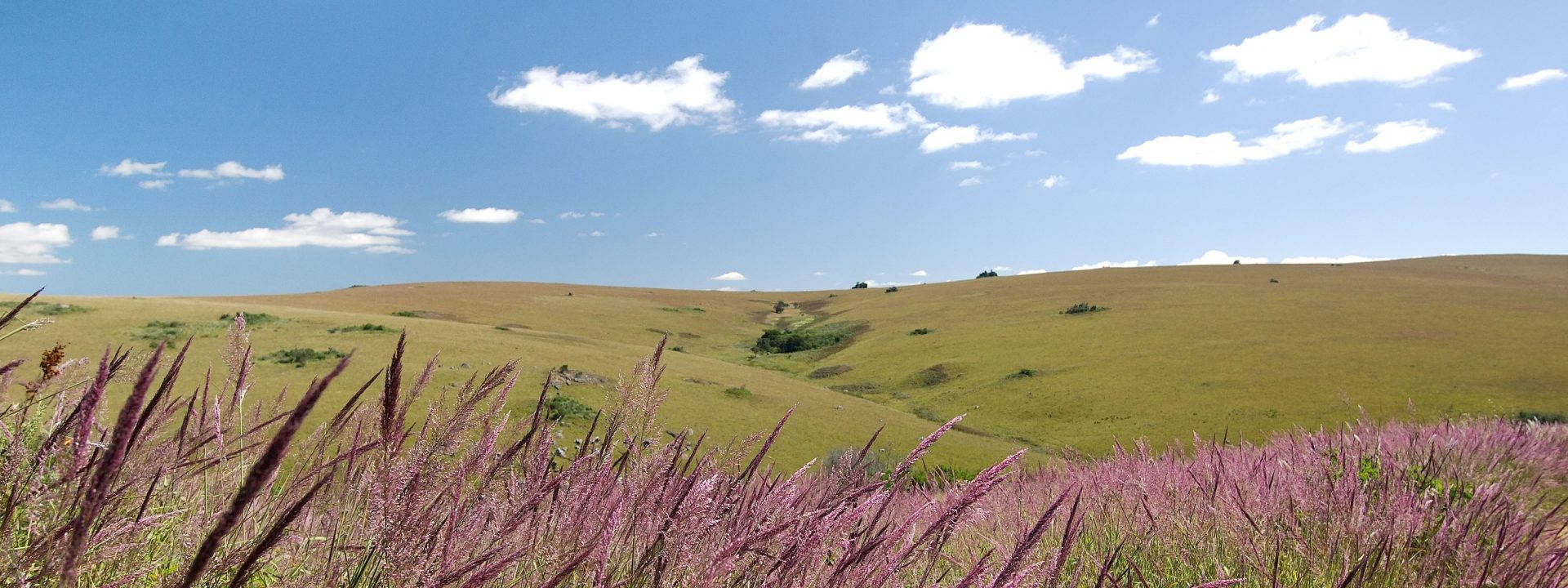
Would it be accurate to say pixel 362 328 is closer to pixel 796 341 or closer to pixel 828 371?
pixel 828 371

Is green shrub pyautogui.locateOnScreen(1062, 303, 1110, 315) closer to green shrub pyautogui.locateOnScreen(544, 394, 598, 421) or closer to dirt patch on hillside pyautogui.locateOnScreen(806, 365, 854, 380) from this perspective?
dirt patch on hillside pyautogui.locateOnScreen(806, 365, 854, 380)

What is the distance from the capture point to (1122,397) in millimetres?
22297

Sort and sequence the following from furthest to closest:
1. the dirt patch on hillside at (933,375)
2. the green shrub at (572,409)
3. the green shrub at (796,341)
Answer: the green shrub at (796,341)
the dirt patch on hillside at (933,375)
the green shrub at (572,409)

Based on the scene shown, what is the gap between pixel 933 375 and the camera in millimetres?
28938

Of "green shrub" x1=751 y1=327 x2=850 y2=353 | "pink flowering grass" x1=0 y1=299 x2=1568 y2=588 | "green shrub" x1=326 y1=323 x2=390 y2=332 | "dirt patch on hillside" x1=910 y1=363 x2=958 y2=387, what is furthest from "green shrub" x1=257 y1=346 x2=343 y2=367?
"green shrub" x1=751 y1=327 x2=850 y2=353

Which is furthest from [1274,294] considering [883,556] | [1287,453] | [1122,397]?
[883,556]

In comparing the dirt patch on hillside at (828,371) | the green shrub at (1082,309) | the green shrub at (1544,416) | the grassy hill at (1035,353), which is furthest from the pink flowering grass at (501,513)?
the green shrub at (1082,309)

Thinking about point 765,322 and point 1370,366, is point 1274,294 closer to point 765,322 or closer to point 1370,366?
point 1370,366

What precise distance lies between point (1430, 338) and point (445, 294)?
50.5 m

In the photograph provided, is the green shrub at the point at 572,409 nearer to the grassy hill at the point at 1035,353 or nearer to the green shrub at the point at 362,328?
the grassy hill at the point at 1035,353

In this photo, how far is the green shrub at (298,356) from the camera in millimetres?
15164

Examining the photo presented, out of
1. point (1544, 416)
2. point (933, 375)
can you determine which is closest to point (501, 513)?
point (1544, 416)

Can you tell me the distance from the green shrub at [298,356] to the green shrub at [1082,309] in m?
33.1

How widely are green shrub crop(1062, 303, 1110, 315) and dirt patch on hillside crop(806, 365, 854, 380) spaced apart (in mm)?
13577
